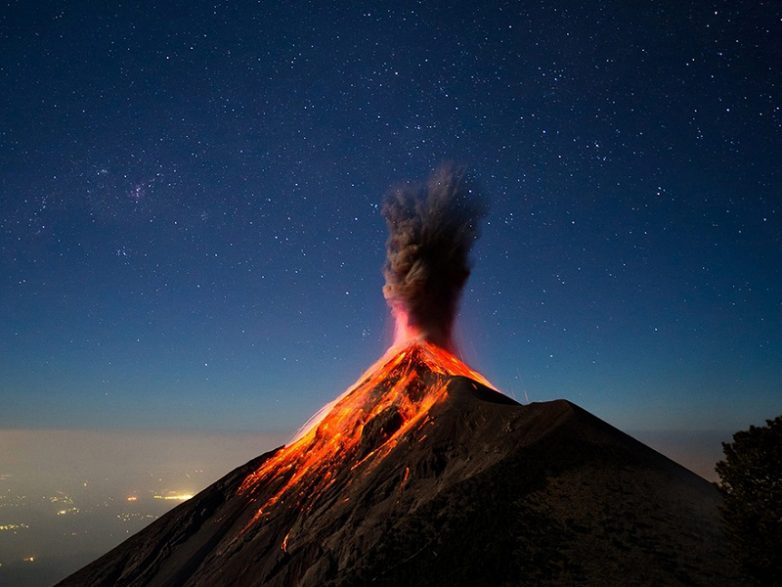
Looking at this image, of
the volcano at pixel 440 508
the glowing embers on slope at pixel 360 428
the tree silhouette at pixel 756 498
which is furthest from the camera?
Answer: the glowing embers on slope at pixel 360 428

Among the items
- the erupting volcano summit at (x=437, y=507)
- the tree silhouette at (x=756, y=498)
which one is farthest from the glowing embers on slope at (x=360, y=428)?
the tree silhouette at (x=756, y=498)

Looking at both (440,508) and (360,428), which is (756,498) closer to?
(440,508)

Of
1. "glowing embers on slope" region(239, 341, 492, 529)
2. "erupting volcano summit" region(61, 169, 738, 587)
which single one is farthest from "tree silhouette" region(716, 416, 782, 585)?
"glowing embers on slope" region(239, 341, 492, 529)

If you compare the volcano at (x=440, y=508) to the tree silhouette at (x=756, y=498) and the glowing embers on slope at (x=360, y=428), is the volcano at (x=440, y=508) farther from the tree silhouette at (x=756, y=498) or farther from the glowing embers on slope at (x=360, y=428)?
the tree silhouette at (x=756, y=498)

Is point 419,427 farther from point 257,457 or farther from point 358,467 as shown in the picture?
point 257,457

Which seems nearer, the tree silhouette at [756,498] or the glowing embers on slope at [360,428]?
the tree silhouette at [756,498]

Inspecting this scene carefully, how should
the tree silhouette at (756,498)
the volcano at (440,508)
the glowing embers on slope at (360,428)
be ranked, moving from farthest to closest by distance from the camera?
the glowing embers on slope at (360,428) → the volcano at (440,508) → the tree silhouette at (756,498)

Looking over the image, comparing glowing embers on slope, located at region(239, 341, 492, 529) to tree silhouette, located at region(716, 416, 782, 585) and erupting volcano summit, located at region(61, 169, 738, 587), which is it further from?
tree silhouette, located at region(716, 416, 782, 585)
